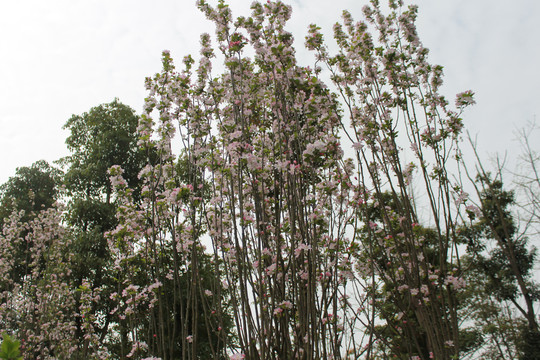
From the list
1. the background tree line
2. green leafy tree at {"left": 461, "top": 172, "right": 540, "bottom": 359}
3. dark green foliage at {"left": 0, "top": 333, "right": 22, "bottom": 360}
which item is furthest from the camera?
green leafy tree at {"left": 461, "top": 172, "right": 540, "bottom": 359}

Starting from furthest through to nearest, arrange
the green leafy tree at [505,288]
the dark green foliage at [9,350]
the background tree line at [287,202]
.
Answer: the green leafy tree at [505,288] < the background tree line at [287,202] < the dark green foliage at [9,350]

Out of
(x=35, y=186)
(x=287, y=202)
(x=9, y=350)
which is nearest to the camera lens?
(x=9, y=350)

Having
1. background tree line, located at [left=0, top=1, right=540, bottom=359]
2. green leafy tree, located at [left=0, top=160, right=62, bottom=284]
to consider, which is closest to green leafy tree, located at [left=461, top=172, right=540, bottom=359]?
background tree line, located at [left=0, top=1, right=540, bottom=359]

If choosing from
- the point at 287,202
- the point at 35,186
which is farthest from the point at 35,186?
the point at 287,202

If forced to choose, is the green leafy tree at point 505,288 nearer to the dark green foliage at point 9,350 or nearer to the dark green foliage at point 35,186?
the dark green foliage at point 9,350

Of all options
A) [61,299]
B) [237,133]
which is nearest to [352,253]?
[237,133]

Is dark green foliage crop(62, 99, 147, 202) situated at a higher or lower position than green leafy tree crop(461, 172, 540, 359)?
higher

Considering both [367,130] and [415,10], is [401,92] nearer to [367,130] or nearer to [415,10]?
[367,130]

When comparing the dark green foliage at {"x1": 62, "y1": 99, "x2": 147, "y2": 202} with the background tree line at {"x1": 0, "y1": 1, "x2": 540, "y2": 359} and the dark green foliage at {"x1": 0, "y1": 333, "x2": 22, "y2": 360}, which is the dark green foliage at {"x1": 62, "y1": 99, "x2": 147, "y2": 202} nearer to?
the background tree line at {"x1": 0, "y1": 1, "x2": 540, "y2": 359}

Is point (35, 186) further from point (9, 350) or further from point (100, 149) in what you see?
point (9, 350)

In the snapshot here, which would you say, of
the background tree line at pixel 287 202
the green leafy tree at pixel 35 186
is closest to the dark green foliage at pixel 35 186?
the green leafy tree at pixel 35 186

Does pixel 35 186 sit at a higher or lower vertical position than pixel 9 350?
higher

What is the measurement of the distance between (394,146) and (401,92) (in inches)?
31.6

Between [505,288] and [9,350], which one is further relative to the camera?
[505,288]
